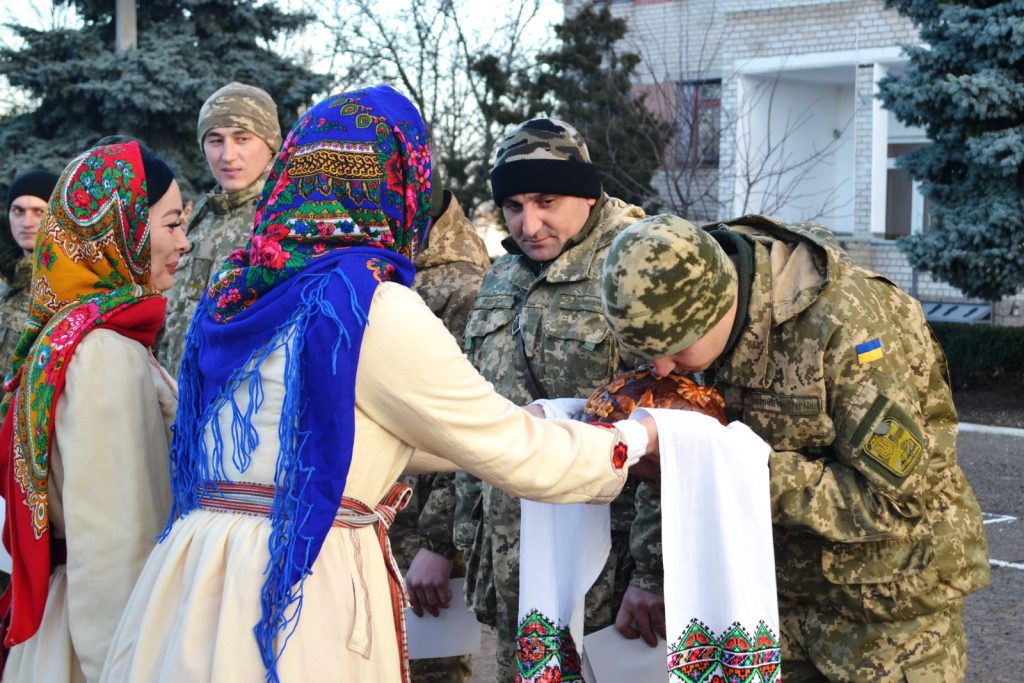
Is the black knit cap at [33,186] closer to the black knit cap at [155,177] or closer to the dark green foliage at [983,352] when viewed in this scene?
the black knit cap at [155,177]

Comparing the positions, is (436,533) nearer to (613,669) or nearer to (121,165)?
(613,669)

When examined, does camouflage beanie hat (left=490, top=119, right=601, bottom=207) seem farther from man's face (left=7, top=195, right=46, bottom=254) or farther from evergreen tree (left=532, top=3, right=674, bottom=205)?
evergreen tree (left=532, top=3, right=674, bottom=205)

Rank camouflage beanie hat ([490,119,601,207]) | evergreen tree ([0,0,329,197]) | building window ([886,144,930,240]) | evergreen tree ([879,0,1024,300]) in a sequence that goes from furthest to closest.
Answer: building window ([886,144,930,240]) < evergreen tree ([0,0,329,197]) < evergreen tree ([879,0,1024,300]) < camouflage beanie hat ([490,119,601,207])

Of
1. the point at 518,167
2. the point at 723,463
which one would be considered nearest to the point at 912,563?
the point at 723,463

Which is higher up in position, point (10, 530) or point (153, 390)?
point (153, 390)

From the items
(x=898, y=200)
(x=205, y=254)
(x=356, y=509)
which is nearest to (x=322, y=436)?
(x=356, y=509)

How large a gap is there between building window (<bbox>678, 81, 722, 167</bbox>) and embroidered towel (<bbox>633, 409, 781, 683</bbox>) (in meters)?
15.3

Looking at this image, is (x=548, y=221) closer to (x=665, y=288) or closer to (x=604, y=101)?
(x=665, y=288)

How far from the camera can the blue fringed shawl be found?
2523 millimetres

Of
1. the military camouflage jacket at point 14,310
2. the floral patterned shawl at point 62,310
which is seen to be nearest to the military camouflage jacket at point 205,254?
the military camouflage jacket at point 14,310

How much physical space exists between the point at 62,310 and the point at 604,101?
16825mm

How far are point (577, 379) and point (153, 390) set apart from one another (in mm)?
1319

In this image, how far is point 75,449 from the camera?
306 centimetres

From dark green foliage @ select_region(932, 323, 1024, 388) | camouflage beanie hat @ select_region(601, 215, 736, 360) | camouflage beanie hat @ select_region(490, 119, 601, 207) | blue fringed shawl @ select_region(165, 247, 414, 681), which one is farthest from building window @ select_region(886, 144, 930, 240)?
blue fringed shawl @ select_region(165, 247, 414, 681)
